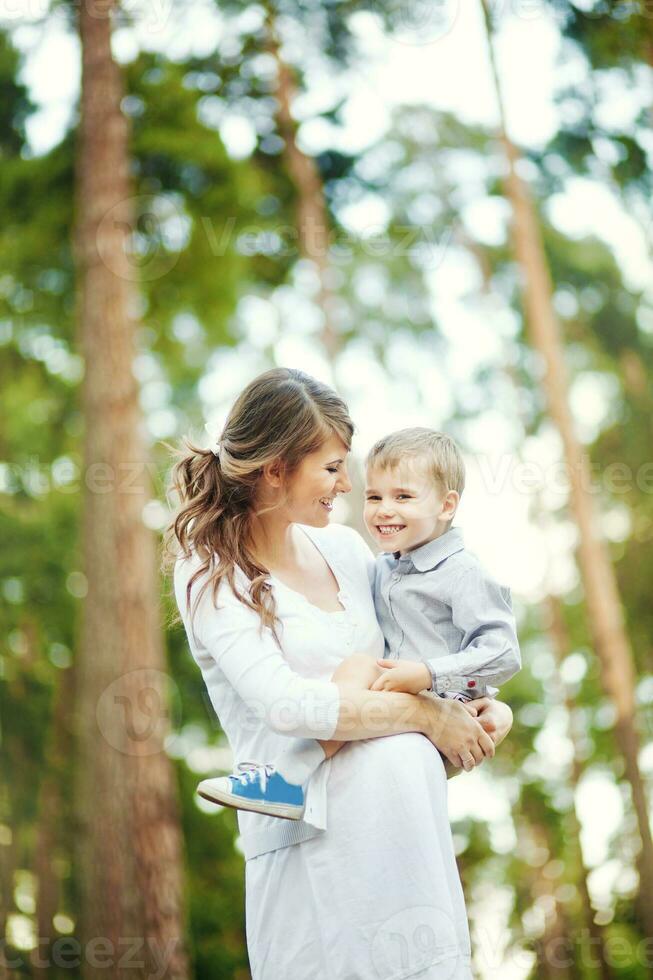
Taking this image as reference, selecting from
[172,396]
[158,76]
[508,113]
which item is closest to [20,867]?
[172,396]

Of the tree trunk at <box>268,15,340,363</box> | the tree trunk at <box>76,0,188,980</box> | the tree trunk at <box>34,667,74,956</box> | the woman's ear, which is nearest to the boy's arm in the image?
the woman's ear

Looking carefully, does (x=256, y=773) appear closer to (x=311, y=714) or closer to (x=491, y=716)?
(x=311, y=714)

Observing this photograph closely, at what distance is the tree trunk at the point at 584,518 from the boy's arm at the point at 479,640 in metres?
8.09

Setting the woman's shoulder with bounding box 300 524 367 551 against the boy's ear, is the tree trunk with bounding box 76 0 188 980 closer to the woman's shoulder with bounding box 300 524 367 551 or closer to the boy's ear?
the woman's shoulder with bounding box 300 524 367 551

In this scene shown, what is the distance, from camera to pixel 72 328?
33.7 feet

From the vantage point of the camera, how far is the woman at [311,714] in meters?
2.24

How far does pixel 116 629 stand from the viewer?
6.79 metres

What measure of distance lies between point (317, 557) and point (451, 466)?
42 cm

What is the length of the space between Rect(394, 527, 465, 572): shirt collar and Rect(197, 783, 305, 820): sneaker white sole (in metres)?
0.66

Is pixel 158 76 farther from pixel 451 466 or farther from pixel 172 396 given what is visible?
pixel 451 466

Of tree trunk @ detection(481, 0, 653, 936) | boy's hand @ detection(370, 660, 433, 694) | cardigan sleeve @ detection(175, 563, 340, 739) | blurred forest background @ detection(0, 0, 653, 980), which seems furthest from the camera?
tree trunk @ detection(481, 0, 653, 936)

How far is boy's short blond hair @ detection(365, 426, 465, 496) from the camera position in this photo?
262 cm

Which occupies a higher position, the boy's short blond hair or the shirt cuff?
the boy's short blond hair

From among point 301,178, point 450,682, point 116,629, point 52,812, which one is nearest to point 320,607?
point 450,682
